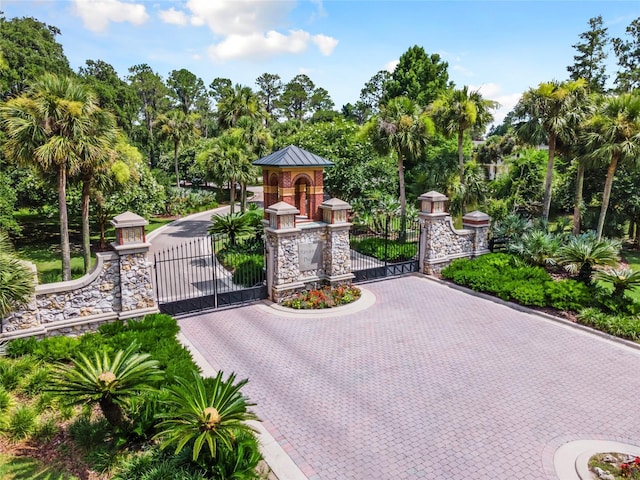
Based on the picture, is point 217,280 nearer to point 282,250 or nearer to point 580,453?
point 282,250

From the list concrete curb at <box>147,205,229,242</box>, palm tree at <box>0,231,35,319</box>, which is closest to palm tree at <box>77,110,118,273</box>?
palm tree at <box>0,231,35,319</box>

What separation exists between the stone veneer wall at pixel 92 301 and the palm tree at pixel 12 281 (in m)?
0.36

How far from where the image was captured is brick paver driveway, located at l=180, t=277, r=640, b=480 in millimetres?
7645

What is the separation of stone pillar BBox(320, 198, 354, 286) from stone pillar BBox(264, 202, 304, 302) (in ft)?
3.74

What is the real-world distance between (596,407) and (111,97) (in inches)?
1637

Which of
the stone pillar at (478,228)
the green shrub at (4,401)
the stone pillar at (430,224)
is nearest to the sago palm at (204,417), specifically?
the green shrub at (4,401)

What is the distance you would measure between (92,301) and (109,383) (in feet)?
19.6

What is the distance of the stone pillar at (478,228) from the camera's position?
19.0 metres

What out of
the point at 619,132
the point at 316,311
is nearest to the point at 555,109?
the point at 619,132

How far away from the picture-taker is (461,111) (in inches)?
876

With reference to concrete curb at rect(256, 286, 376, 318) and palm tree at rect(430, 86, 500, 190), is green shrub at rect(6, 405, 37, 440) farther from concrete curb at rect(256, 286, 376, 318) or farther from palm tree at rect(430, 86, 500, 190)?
palm tree at rect(430, 86, 500, 190)

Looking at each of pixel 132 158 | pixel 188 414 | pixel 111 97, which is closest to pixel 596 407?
pixel 188 414

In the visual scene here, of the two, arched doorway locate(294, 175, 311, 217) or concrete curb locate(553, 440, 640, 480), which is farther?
arched doorway locate(294, 175, 311, 217)

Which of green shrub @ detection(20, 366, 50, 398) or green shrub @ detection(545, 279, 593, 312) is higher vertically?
green shrub @ detection(545, 279, 593, 312)
